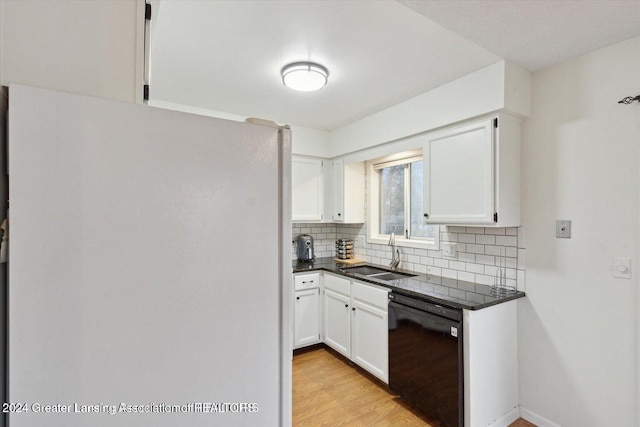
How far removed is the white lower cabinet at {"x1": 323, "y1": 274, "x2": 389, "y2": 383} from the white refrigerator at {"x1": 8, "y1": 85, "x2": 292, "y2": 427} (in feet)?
5.49

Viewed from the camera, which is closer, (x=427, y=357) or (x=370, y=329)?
(x=427, y=357)

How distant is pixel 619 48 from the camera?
70.5 inches

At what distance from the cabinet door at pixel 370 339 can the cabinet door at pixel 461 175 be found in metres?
0.91

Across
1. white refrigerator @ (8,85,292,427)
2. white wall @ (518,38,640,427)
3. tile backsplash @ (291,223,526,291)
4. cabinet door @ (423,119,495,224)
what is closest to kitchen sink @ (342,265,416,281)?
tile backsplash @ (291,223,526,291)

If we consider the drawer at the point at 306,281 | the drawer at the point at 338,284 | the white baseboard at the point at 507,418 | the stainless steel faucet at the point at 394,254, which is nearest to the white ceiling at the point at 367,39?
the stainless steel faucet at the point at 394,254

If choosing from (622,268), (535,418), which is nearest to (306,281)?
(535,418)

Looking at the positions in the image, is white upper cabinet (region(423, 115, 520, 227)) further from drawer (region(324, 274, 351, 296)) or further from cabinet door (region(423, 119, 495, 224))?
drawer (region(324, 274, 351, 296))

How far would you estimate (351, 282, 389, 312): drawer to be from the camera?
8.14 ft

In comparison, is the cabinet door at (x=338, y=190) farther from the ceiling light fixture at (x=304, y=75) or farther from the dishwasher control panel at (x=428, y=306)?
the ceiling light fixture at (x=304, y=75)

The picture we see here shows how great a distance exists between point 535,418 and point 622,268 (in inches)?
45.5

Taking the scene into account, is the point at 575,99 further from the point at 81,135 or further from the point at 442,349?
the point at 81,135

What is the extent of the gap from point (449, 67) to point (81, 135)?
212 centimetres

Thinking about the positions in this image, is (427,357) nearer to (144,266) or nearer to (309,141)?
(144,266)

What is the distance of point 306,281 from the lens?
3.24 meters
